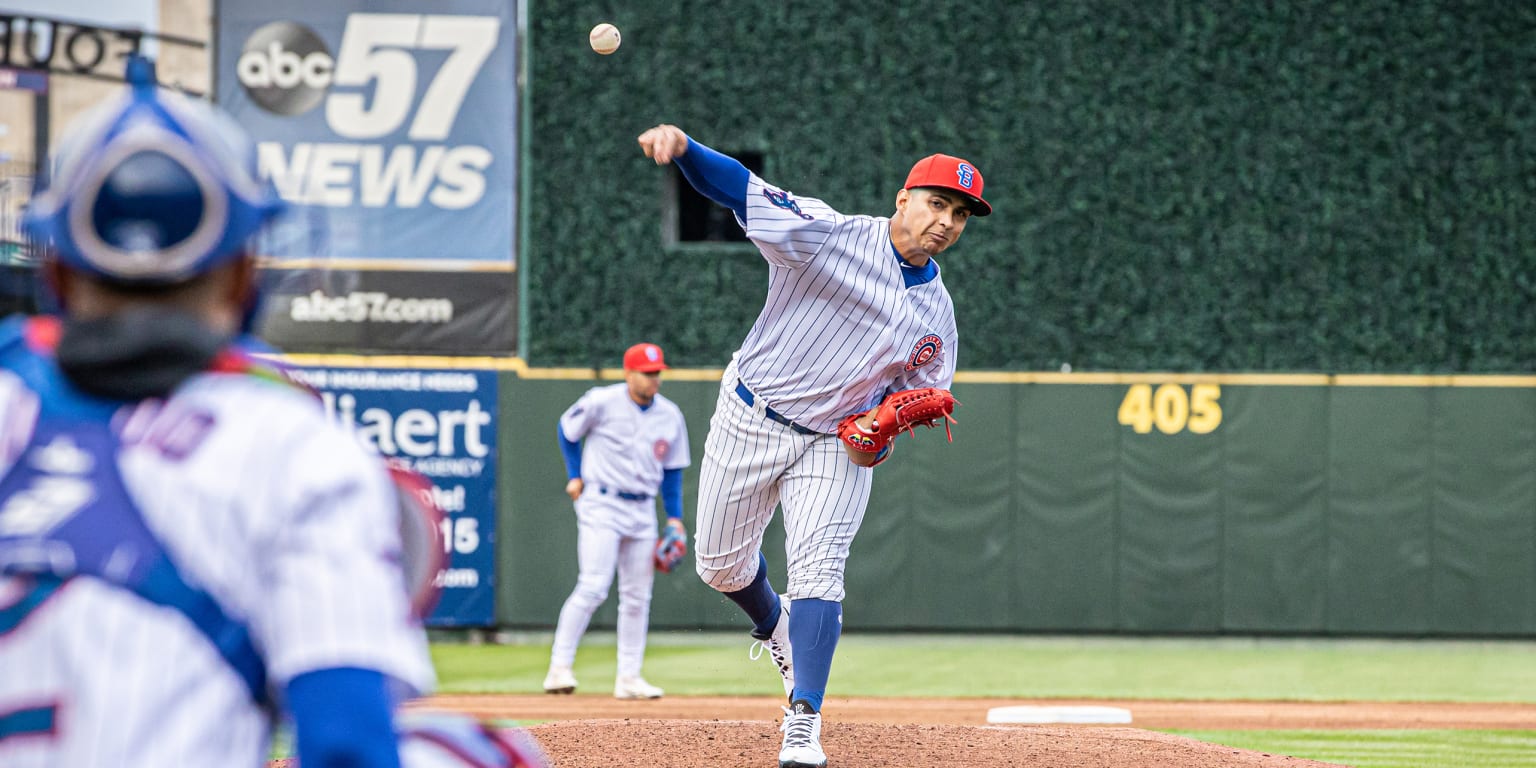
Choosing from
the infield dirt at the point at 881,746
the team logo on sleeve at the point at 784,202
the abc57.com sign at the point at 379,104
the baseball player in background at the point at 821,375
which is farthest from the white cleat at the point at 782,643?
the abc57.com sign at the point at 379,104

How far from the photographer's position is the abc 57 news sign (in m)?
13.0

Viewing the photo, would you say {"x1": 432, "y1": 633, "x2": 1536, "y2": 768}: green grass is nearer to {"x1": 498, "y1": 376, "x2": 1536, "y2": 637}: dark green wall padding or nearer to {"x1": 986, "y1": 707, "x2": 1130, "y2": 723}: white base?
{"x1": 498, "y1": 376, "x2": 1536, "y2": 637}: dark green wall padding

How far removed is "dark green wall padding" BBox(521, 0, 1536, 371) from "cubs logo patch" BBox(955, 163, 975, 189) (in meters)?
7.62

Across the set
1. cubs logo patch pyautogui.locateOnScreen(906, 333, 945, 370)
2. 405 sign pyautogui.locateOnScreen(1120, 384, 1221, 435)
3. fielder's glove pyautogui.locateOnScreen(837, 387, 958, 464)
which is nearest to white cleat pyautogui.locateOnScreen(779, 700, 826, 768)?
fielder's glove pyautogui.locateOnScreen(837, 387, 958, 464)

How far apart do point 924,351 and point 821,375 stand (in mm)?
393

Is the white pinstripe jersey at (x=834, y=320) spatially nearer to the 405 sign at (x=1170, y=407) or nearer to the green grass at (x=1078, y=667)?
the green grass at (x=1078, y=667)

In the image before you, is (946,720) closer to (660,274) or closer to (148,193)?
(660,274)

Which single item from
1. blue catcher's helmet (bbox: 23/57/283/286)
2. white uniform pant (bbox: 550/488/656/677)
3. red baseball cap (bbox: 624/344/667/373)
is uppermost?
blue catcher's helmet (bbox: 23/57/283/286)

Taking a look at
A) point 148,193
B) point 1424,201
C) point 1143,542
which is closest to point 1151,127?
point 1424,201

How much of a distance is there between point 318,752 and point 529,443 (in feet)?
38.5

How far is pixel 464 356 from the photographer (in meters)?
13.0

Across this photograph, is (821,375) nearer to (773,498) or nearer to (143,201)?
(773,498)

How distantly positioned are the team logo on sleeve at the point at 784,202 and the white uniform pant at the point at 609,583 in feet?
15.7

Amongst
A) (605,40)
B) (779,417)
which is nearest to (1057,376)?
(605,40)
